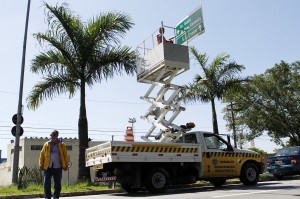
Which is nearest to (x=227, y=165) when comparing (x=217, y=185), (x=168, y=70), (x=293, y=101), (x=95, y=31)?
(x=217, y=185)

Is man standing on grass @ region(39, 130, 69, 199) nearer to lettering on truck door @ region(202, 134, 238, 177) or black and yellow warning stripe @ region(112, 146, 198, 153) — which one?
black and yellow warning stripe @ region(112, 146, 198, 153)

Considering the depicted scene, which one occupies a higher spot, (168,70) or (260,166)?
(168,70)

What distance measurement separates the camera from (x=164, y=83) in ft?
45.4

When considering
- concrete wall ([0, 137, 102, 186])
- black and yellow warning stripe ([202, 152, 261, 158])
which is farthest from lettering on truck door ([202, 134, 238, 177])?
concrete wall ([0, 137, 102, 186])

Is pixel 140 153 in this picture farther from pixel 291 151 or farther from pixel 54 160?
pixel 291 151

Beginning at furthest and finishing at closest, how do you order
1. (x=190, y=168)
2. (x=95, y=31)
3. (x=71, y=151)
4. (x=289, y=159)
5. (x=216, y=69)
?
(x=71, y=151)
(x=216, y=69)
(x=289, y=159)
(x=95, y=31)
(x=190, y=168)

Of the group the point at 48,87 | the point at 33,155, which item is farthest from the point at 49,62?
the point at 33,155

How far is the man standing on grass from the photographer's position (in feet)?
26.7

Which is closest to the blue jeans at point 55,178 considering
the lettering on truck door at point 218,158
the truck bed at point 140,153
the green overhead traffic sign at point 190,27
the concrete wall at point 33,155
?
the truck bed at point 140,153

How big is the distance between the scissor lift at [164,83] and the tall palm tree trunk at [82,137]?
9.11 feet

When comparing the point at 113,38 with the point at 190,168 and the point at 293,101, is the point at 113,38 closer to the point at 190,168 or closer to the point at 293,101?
the point at 190,168

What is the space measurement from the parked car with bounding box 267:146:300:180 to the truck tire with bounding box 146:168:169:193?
301 inches

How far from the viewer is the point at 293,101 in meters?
33.2

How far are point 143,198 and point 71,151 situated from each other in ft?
98.3
